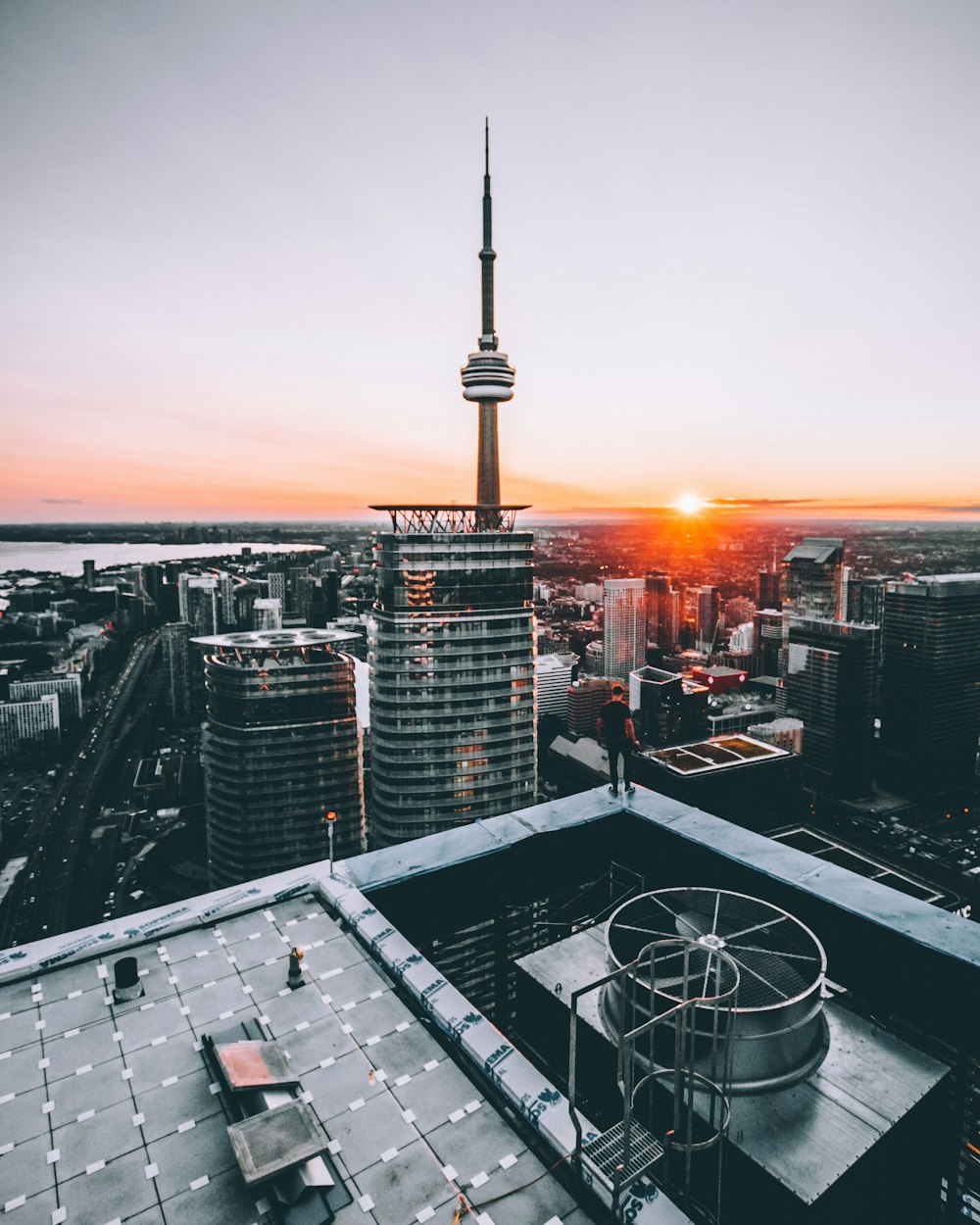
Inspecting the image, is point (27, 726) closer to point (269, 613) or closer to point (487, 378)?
point (269, 613)

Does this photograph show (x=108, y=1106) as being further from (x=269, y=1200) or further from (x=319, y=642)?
(x=319, y=642)

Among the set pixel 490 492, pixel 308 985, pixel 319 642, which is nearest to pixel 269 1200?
pixel 308 985

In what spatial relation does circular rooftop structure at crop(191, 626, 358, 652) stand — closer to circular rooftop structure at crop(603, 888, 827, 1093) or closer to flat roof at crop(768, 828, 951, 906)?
flat roof at crop(768, 828, 951, 906)

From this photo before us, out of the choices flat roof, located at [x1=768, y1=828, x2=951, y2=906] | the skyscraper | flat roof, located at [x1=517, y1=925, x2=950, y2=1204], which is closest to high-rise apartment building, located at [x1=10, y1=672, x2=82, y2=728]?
the skyscraper

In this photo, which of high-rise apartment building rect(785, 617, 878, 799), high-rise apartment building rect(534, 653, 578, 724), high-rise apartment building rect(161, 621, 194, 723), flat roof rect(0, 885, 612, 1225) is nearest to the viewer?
flat roof rect(0, 885, 612, 1225)

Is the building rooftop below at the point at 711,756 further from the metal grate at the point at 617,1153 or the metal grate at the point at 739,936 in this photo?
the metal grate at the point at 617,1153
